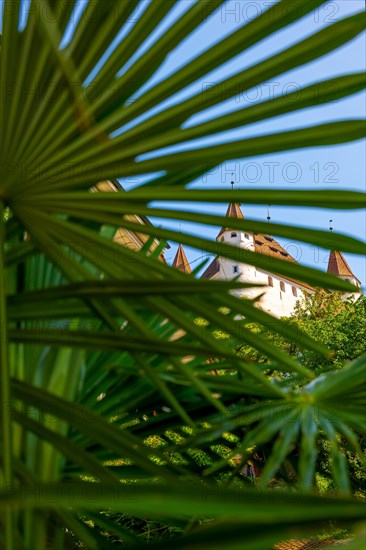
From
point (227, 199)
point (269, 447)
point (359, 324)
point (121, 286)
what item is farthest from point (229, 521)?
point (359, 324)

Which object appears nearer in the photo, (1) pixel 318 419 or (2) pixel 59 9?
(2) pixel 59 9

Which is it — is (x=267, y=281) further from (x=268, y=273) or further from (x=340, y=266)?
(x=340, y=266)

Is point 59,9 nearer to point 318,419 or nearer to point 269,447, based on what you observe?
point 318,419

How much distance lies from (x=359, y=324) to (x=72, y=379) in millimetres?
24416

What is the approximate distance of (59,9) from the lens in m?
1.06

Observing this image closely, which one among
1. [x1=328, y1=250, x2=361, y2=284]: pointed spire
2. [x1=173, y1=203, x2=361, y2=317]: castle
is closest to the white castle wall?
[x1=173, y1=203, x2=361, y2=317]: castle

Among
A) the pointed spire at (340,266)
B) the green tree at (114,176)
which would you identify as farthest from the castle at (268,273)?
the green tree at (114,176)

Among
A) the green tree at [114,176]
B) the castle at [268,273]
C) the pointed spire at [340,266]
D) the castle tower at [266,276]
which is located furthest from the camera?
the pointed spire at [340,266]

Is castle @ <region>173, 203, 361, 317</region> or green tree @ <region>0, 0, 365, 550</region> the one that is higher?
green tree @ <region>0, 0, 365, 550</region>

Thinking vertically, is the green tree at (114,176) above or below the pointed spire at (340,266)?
above

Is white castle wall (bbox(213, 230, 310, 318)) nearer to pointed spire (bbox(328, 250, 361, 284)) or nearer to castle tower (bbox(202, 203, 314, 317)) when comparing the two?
castle tower (bbox(202, 203, 314, 317))

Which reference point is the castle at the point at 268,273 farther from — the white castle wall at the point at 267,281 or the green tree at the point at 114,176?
the green tree at the point at 114,176

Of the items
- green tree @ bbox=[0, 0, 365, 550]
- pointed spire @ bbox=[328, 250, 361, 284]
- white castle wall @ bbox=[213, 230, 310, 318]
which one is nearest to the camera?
green tree @ bbox=[0, 0, 365, 550]

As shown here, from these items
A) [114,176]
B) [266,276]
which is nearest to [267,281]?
[266,276]
